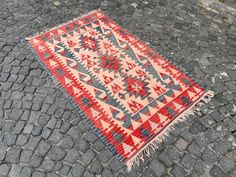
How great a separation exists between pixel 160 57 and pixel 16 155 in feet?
9.79

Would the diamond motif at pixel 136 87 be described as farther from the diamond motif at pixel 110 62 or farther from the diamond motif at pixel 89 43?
the diamond motif at pixel 89 43

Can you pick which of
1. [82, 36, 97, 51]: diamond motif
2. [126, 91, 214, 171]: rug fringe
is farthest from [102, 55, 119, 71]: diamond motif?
[126, 91, 214, 171]: rug fringe

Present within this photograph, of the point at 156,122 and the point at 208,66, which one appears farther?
the point at 208,66

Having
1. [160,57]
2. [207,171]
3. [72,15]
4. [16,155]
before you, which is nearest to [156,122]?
[207,171]

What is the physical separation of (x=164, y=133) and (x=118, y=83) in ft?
3.89

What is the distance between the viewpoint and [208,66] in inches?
191

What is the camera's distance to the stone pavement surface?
3586 millimetres

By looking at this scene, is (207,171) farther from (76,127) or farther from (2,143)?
(2,143)

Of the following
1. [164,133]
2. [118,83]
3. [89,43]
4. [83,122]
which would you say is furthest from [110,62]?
[164,133]

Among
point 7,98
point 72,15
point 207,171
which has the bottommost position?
point 207,171

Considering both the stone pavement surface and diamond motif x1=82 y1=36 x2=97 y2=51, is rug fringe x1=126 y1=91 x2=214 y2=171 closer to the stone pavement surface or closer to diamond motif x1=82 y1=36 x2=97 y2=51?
the stone pavement surface

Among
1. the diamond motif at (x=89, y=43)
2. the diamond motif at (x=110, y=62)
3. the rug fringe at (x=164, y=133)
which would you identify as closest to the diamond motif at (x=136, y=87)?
the diamond motif at (x=110, y=62)

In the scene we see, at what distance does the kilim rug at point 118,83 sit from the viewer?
389cm

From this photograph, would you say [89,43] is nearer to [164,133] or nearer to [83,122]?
[83,122]
